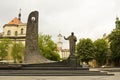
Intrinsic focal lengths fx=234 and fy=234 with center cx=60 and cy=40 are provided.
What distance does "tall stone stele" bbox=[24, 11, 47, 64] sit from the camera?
2347cm

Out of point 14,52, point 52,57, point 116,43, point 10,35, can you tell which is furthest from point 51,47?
point 10,35

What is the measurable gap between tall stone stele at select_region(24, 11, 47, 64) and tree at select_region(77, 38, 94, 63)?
113 ft

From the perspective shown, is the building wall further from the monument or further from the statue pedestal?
the statue pedestal

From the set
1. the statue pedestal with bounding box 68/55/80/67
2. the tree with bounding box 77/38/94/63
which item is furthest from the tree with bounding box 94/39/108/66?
the statue pedestal with bounding box 68/55/80/67

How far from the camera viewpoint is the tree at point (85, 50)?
58.2m

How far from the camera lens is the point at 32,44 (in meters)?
24.1

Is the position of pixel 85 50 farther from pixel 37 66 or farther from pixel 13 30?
pixel 37 66

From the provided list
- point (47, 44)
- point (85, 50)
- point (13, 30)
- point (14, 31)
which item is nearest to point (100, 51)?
point (85, 50)

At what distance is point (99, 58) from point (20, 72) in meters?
43.5

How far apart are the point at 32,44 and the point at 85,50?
119ft

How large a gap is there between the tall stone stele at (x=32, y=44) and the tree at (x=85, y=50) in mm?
34508

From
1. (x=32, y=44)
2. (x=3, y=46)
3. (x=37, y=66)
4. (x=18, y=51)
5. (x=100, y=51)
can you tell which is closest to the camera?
(x=37, y=66)

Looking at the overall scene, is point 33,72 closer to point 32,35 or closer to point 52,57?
point 32,35

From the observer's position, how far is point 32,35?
24328 mm
